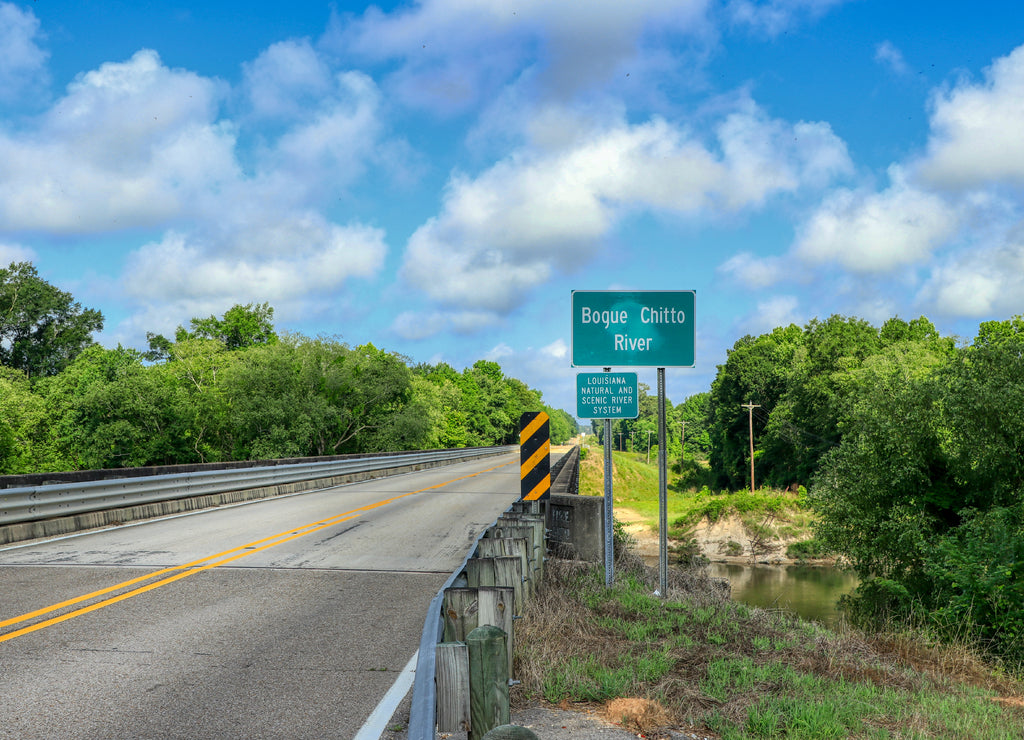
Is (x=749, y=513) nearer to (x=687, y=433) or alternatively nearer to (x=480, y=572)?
(x=480, y=572)

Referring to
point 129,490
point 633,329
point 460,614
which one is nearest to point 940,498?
point 633,329

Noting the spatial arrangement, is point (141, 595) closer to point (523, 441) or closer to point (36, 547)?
point (36, 547)

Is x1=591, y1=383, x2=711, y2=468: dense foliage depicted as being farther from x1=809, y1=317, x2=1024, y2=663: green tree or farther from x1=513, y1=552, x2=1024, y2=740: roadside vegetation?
x1=513, y1=552, x2=1024, y2=740: roadside vegetation

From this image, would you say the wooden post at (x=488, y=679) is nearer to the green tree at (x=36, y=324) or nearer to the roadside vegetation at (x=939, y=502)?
the roadside vegetation at (x=939, y=502)

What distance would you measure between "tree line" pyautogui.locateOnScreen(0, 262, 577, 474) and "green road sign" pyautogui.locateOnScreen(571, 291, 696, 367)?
39.6 m

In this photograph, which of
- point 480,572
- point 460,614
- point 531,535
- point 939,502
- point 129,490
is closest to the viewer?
point 460,614

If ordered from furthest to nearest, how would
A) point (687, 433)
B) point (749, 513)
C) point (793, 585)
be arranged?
point (687, 433)
point (749, 513)
point (793, 585)

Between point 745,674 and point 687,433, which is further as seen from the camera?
point 687,433

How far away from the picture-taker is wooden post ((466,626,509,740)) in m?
3.77

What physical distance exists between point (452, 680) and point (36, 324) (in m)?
88.1

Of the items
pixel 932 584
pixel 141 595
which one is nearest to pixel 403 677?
pixel 141 595

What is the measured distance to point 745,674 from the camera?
5.65m

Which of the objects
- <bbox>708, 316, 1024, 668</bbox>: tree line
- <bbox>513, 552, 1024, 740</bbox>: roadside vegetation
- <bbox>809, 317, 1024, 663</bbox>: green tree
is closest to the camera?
<bbox>513, 552, 1024, 740</bbox>: roadside vegetation

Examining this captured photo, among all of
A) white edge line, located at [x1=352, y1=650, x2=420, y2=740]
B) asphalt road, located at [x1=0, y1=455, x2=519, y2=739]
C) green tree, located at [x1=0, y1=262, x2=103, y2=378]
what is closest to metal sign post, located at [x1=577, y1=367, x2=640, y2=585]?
asphalt road, located at [x1=0, y1=455, x2=519, y2=739]
